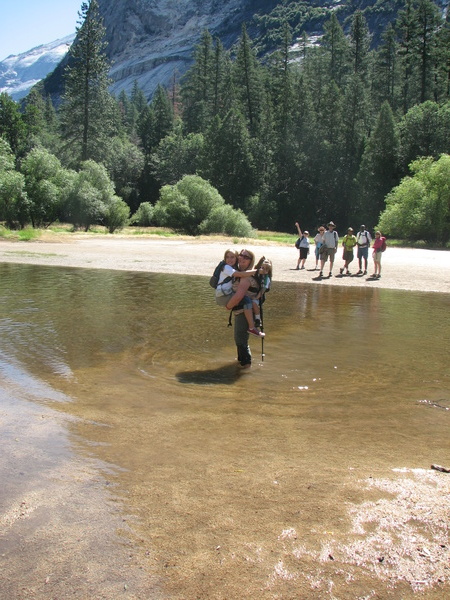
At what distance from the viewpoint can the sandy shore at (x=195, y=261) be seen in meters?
20.0

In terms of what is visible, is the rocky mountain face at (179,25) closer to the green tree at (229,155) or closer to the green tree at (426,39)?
the green tree at (426,39)

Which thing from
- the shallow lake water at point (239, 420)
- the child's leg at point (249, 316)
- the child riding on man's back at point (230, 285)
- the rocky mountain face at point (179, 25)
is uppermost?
the rocky mountain face at point (179, 25)

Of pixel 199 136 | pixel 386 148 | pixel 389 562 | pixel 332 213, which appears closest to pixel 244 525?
pixel 389 562

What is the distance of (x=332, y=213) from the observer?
70062 mm

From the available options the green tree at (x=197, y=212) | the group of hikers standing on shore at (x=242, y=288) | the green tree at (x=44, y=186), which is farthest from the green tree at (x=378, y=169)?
the group of hikers standing on shore at (x=242, y=288)

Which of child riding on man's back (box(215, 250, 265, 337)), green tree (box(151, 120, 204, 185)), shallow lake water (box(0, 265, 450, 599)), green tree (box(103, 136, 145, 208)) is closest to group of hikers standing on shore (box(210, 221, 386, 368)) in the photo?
child riding on man's back (box(215, 250, 265, 337))

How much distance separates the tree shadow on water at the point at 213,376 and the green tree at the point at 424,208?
34.4 m

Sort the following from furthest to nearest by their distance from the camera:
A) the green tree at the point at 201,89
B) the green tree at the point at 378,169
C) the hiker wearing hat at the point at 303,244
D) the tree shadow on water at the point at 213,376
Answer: the green tree at the point at 201,89 < the green tree at the point at 378,169 < the hiker wearing hat at the point at 303,244 < the tree shadow on water at the point at 213,376

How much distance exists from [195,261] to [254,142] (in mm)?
51397

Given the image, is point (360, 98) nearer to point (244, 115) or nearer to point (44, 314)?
point (244, 115)

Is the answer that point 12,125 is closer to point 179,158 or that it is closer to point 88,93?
A: point 88,93

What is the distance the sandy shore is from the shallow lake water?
267 inches

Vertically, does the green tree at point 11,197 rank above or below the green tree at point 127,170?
below

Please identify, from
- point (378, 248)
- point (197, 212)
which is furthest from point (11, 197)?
point (378, 248)
